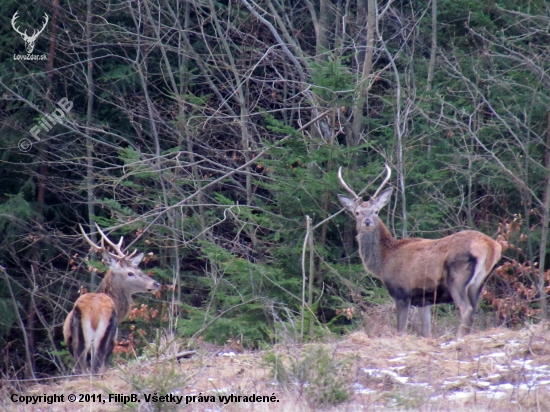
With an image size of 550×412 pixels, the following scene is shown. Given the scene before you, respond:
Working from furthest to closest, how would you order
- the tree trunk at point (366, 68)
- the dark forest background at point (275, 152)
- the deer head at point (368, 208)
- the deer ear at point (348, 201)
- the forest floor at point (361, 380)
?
the tree trunk at point (366, 68) → the dark forest background at point (275, 152) → the deer ear at point (348, 201) → the deer head at point (368, 208) → the forest floor at point (361, 380)

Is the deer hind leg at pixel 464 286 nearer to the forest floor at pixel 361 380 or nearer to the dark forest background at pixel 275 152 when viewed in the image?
the dark forest background at pixel 275 152

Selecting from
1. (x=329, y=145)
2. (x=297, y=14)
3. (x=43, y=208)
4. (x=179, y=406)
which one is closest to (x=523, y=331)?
(x=179, y=406)

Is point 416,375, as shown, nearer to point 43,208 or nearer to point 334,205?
point 334,205

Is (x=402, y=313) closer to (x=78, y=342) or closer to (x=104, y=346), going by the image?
(x=104, y=346)

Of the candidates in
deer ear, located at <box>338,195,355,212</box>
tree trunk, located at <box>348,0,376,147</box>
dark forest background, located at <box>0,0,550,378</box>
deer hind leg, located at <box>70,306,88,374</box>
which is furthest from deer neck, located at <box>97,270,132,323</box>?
tree trunk, located at <box>348,0,376,147</box>

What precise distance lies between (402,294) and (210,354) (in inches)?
107

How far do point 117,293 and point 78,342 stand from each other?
6.16 ft

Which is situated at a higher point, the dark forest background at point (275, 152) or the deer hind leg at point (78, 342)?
the dark forest background at point (275, 152)

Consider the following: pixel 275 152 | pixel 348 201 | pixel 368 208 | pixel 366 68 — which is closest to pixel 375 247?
pixel 368 208

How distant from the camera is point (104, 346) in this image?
845 cm

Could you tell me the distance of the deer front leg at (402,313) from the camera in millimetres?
8898

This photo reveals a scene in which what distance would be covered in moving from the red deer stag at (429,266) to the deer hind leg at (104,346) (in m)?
3.08

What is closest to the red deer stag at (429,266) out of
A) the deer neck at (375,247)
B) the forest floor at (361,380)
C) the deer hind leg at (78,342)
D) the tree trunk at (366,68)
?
the deer neck at (375,247)

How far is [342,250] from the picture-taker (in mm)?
12703
